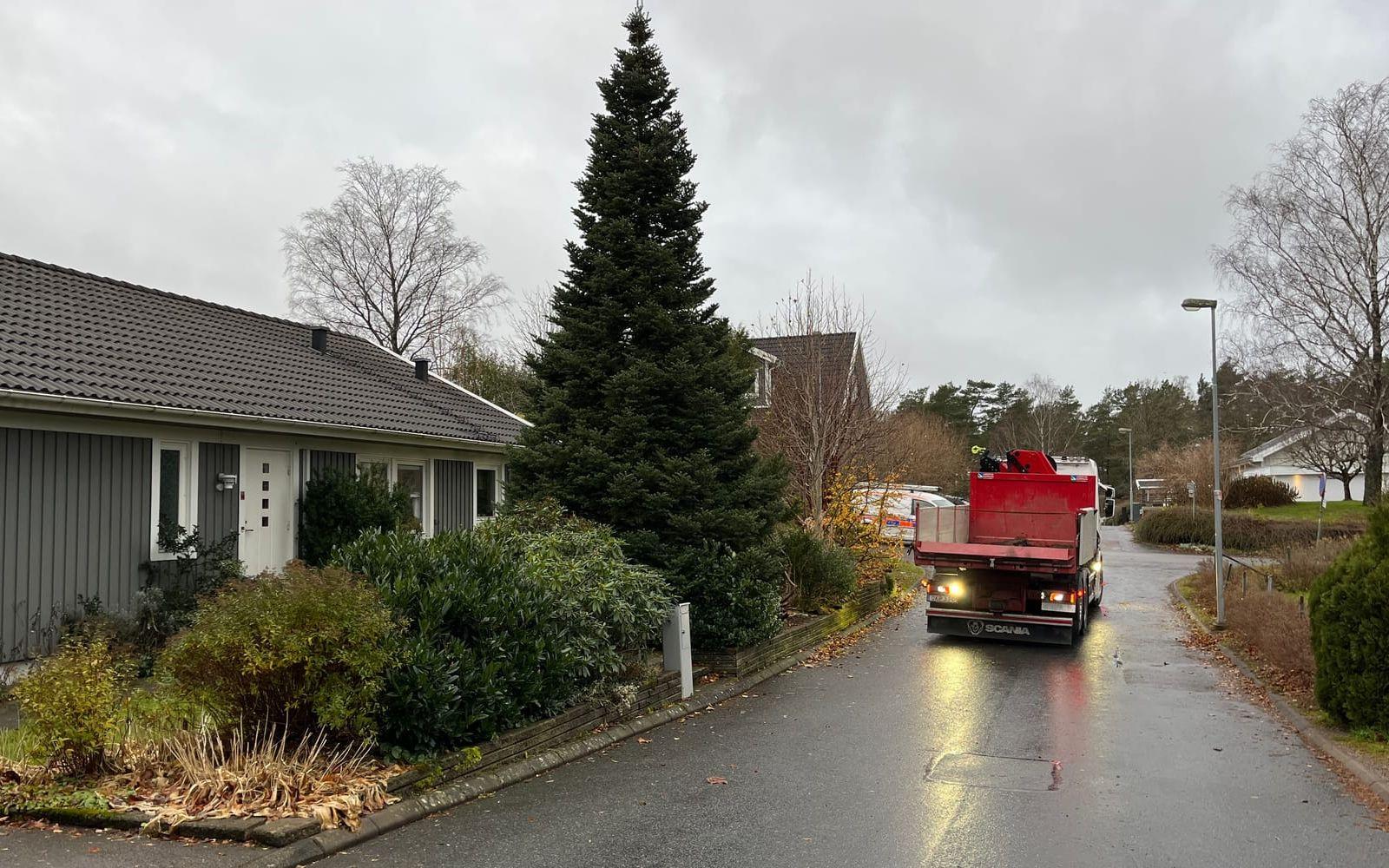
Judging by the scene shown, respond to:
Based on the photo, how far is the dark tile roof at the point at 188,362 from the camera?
439 inches

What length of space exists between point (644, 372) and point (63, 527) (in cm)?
633

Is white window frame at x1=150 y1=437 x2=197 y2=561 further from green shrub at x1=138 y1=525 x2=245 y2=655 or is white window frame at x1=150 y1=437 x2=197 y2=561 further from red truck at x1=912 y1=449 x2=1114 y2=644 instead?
red truck at x1=912 y1=449 x2=1114 y2=644

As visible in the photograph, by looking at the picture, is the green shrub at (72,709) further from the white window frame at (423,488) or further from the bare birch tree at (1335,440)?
the bare birch tree at (1335,440)

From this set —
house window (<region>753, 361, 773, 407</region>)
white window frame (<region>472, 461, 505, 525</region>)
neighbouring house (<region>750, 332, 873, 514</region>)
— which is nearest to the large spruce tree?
white window frame (<region>472, 461, 505, 525</region>)

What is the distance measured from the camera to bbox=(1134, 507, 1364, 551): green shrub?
35719 millimetres

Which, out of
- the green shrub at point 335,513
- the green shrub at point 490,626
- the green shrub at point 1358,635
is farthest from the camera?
the green shrub at point 335,513

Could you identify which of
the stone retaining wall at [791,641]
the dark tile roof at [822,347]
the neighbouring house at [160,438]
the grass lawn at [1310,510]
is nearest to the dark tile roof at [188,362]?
the neighbouring house at [160,438]

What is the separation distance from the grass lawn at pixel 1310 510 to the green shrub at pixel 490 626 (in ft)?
129

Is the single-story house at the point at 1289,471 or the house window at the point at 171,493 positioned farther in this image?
the single-story house at the point at 1289,471

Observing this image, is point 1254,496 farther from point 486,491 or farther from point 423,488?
point 423,488

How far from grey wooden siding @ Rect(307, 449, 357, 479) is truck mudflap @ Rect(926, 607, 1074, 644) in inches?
356

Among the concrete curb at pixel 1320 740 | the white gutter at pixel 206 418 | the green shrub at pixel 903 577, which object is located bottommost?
the green shrub at pixel 903 577

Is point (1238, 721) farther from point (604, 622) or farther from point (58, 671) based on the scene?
point (58, 671)

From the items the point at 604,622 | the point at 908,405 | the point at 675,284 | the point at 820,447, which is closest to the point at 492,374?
the point at 820,447
